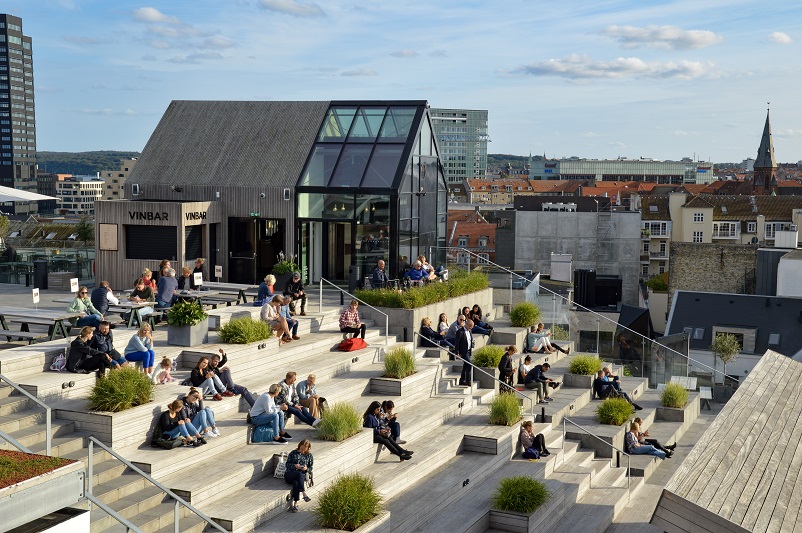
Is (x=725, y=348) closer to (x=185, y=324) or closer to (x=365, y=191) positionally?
(x=365, y=191)

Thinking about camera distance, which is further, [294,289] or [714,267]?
[714,267]

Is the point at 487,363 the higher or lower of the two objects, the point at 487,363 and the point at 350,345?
the lower

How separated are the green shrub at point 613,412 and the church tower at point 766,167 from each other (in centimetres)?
14157

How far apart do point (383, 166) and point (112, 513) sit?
1548 centimetres

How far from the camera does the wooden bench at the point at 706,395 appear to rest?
24578 millimetres

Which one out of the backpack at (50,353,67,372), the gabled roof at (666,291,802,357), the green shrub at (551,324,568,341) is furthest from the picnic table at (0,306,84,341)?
the gabled roof at (666,291,802,357)

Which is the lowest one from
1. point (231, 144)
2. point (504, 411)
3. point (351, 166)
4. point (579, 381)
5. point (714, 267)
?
point (714, 267)

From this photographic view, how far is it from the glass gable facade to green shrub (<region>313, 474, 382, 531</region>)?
35.6 ft

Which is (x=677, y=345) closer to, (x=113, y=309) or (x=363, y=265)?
(x=363, y=265)

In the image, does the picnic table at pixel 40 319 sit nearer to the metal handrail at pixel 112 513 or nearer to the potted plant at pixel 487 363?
the metal handrail at pixel 112 513

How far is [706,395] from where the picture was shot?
973 inches

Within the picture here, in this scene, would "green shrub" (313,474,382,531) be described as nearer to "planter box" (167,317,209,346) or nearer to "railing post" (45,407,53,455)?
"railing post" (45,407,53,455)

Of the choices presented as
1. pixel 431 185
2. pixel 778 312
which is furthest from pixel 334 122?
pixel 778 312

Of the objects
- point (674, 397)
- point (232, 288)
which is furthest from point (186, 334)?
point (674, 397)
